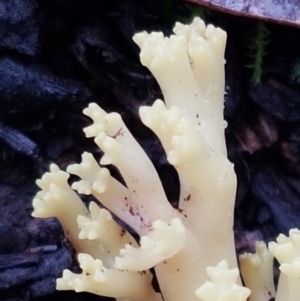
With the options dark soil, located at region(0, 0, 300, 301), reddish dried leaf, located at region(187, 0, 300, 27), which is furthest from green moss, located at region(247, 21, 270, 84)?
reddish dried leaf, located at region(187, 0, 300, 27)

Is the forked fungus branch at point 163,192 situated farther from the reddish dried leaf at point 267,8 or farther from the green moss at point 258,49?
→ the green moss at point 258,49

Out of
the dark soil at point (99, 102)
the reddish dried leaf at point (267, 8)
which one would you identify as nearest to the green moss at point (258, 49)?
the dark soil at point (99, 102)

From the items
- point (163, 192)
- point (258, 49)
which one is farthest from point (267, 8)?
point (163, 192)

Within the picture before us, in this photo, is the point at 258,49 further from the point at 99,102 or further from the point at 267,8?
the point at 99,102

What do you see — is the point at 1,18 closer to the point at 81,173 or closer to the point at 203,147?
the point at 81,173

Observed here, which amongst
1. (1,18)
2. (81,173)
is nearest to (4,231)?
(81,173)

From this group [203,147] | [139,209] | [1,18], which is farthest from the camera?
[1,18]

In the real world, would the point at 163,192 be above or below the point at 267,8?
below
